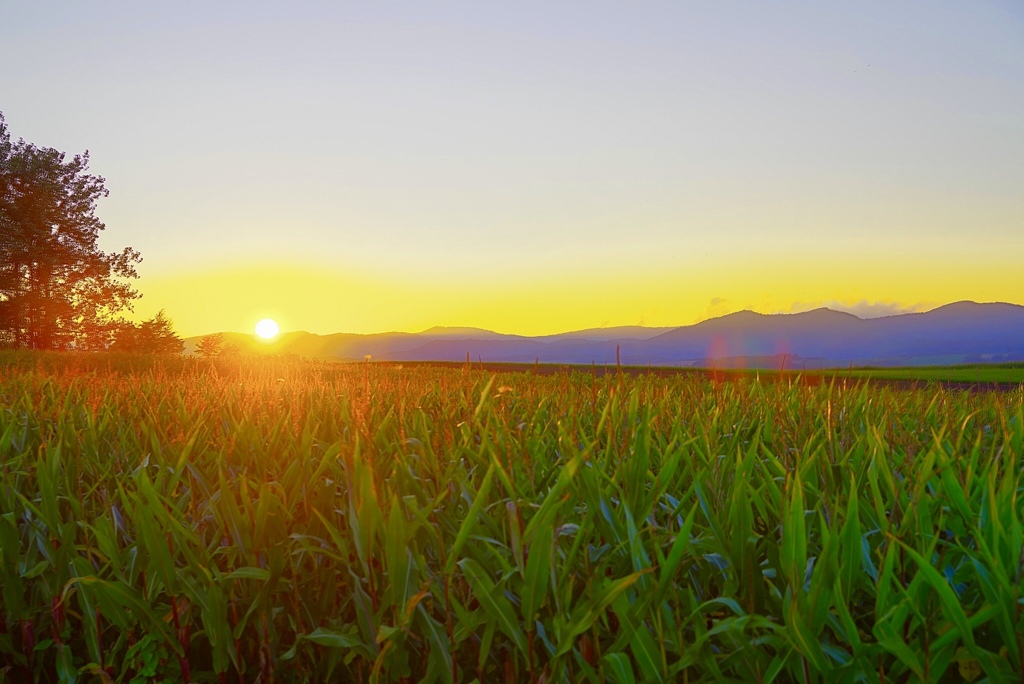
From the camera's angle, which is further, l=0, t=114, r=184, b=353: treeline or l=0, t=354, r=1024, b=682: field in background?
l=0, t=114, r=184, b=353: treeline

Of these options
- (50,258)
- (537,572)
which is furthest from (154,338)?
(537,572)

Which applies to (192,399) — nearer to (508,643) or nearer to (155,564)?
(155,564)

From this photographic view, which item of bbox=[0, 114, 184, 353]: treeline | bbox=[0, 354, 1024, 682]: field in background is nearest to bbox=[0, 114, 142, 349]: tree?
bbox=[0, 114, 184, 353]: treeline

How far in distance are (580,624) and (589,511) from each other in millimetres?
420

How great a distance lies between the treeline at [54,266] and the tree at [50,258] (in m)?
0.05

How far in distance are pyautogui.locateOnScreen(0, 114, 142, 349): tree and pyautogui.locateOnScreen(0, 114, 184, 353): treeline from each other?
0.05 m

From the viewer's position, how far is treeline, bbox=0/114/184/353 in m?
38.3

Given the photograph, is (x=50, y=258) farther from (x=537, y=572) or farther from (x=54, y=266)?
(x=537, y=572)

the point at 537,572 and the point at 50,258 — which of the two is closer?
the point at 537,572

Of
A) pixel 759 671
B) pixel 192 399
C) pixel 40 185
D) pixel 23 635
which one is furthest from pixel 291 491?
pixel 40 185

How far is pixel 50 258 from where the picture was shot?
39156 mm

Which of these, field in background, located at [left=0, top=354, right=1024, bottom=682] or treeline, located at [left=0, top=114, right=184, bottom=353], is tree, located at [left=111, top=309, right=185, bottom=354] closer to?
treeline, located at [left=0, top=114, right=184, bottom=353]

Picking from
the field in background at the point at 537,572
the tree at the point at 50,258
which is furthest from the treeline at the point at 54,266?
the field in background at the point at 537,572

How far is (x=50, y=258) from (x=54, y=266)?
1253mm
